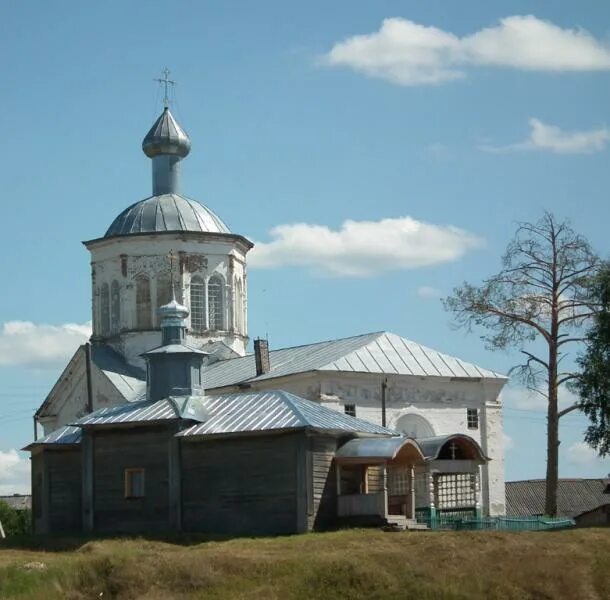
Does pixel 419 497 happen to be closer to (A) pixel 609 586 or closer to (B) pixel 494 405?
(B) pixel 494 405

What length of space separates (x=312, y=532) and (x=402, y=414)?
11.6 m

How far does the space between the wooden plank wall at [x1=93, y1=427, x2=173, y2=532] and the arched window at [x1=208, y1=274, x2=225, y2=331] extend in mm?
14862

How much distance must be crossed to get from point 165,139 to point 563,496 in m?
23.3

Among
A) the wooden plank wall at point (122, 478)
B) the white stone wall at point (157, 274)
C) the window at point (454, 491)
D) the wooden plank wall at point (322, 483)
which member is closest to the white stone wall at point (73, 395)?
the white stone wall at point (157, 274)

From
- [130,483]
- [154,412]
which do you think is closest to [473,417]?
[154,412]

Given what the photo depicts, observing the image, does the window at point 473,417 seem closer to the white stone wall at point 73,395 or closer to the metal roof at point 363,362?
the metal roof at point 363,362

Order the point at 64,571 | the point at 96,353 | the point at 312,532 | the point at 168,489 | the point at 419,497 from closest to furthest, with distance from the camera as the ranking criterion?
the point at 64,571
the point at 312,532
the point at 168,489
the point at 419,497
the point at 96,353

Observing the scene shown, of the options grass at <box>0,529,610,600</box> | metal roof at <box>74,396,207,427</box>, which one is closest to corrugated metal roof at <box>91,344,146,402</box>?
metal roof at <box>74,396,207,427</box>

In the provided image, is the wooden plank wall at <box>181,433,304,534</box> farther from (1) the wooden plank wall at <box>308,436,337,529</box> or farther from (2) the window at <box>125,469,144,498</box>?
(2) the window at <box>125,469,144,498</box>

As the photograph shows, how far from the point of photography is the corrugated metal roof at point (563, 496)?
58.7 meters

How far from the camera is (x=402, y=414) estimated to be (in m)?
41.4

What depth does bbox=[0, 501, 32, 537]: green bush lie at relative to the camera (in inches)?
2095

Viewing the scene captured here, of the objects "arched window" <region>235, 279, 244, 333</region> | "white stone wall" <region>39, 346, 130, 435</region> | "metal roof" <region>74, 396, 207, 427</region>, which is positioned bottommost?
"metal roof" <region>74, 396, 207, 427</region>

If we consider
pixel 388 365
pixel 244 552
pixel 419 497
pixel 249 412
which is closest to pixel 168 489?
pixel 249 412
